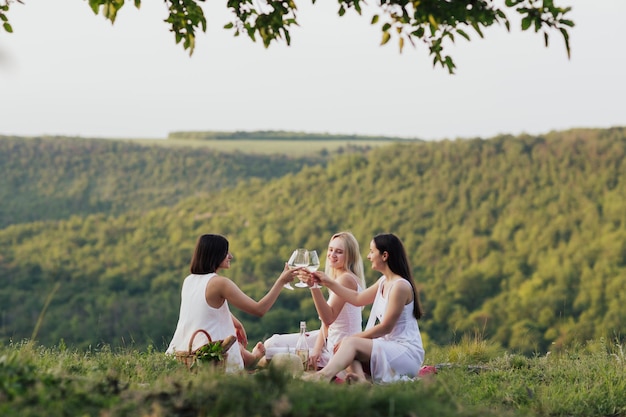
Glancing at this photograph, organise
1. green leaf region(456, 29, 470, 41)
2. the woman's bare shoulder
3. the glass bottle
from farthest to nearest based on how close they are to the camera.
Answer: the woman's bare shoulder → the glass bottle → green leaf region(456, 29, 470, 41)

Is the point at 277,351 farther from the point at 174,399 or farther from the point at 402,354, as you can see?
the point at 174,399

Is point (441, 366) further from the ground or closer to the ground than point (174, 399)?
closer to the ground

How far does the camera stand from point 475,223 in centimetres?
Answer: 6234

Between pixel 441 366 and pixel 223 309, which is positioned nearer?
pixel 223 309

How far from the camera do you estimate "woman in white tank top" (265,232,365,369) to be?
7.42m

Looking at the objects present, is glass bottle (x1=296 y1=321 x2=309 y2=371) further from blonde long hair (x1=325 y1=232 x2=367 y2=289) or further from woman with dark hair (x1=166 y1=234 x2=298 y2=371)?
blonde long hair (x1=325 y1=232 x2=367 y2=289)

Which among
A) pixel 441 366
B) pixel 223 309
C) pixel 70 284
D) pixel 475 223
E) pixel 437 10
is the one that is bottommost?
pixel 70 284

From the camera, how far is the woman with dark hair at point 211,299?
6777 millimetres

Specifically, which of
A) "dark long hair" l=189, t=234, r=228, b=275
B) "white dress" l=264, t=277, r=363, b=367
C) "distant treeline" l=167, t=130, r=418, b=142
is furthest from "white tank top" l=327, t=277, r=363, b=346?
"distant treeline" l=167, t=130, r=418, b=142

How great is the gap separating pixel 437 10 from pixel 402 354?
269 centimetres

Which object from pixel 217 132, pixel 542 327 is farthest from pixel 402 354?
pixel 217 132

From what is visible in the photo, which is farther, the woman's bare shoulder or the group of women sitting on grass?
the woman's bare shoulder

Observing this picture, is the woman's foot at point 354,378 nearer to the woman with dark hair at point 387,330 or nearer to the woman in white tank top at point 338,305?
the woman with dark hair at point 387,330

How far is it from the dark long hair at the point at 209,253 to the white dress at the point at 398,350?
134 cm
